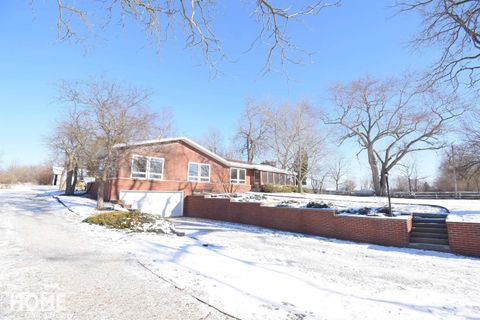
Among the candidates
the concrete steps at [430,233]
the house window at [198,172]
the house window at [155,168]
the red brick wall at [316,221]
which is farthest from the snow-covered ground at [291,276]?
the house window at [198,172]

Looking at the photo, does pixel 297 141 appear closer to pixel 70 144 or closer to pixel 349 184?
pixel 70 144

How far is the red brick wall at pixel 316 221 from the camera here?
924cm

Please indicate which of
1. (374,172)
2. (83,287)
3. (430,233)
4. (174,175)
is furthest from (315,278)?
(374,172)

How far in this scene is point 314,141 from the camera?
109ft

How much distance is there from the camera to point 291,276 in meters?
5.08

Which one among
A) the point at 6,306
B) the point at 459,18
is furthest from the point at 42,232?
the point at 459,18

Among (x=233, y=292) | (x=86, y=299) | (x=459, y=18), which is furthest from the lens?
(x=459, y=18)

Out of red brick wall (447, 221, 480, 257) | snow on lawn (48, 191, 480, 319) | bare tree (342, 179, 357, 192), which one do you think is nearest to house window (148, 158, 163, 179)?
snow on lawn (48, 191, 480, 319)

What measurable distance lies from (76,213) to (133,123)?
17.5 ft

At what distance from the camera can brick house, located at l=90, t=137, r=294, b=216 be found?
16.7m

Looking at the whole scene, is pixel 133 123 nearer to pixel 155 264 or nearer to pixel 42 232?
pixel 42 232

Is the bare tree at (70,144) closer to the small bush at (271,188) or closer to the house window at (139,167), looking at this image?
the house window at (139,167)

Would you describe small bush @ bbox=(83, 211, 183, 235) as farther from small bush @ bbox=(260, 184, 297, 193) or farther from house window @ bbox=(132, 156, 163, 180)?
small bush @ bbox=(260, 184, 297, 193)

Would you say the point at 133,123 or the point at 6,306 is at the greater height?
the point at 133,123
